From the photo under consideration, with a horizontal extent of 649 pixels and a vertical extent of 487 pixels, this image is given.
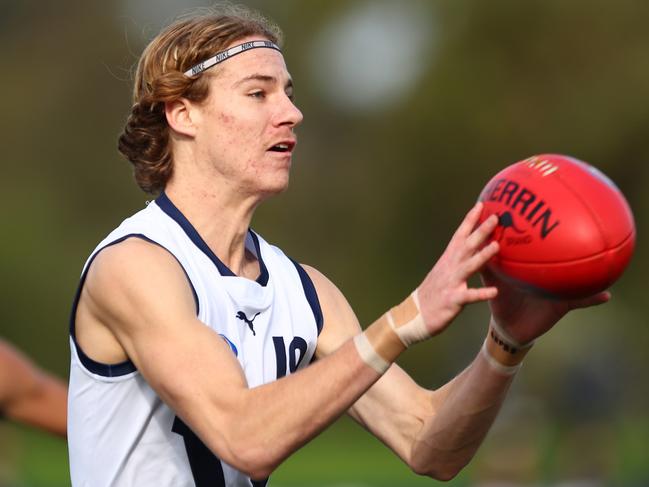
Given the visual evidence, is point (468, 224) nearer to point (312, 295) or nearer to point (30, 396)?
point (312, 295)

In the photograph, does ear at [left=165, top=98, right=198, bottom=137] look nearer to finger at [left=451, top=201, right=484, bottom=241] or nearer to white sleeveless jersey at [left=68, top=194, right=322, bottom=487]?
white sleeveless jersey at [left=68, top=194, right=322, bottom=487]

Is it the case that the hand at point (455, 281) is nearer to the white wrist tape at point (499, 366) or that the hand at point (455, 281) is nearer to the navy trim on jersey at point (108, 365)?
the white wrist tape at point (499, 366)

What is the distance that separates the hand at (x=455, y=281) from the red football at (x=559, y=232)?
14cm

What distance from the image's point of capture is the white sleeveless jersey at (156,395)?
430 centimetres

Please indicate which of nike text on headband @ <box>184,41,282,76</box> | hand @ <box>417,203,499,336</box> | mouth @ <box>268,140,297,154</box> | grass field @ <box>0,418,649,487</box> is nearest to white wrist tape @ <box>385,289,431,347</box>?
hand @ <box>417,203,499,336</box>

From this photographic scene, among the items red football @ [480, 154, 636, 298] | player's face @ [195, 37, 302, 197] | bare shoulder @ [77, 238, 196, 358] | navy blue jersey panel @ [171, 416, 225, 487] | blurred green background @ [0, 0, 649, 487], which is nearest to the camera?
red football @ [480, 154, 636, 298]

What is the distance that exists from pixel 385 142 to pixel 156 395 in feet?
76.0

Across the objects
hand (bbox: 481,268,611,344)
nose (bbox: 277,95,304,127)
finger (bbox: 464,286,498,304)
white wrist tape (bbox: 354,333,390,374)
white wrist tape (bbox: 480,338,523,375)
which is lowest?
white wrist tape (bbox: 480,338,523,375)

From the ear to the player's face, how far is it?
43 mm

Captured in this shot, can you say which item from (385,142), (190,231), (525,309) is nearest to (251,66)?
(190,231)

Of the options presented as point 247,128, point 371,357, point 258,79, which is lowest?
point 371,357

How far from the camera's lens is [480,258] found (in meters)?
3.80

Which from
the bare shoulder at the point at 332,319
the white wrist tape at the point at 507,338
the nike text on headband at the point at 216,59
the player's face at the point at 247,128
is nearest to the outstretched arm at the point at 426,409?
the bare shoulder at the point at 332,319

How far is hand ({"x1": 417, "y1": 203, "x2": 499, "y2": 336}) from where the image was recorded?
3789 mm
